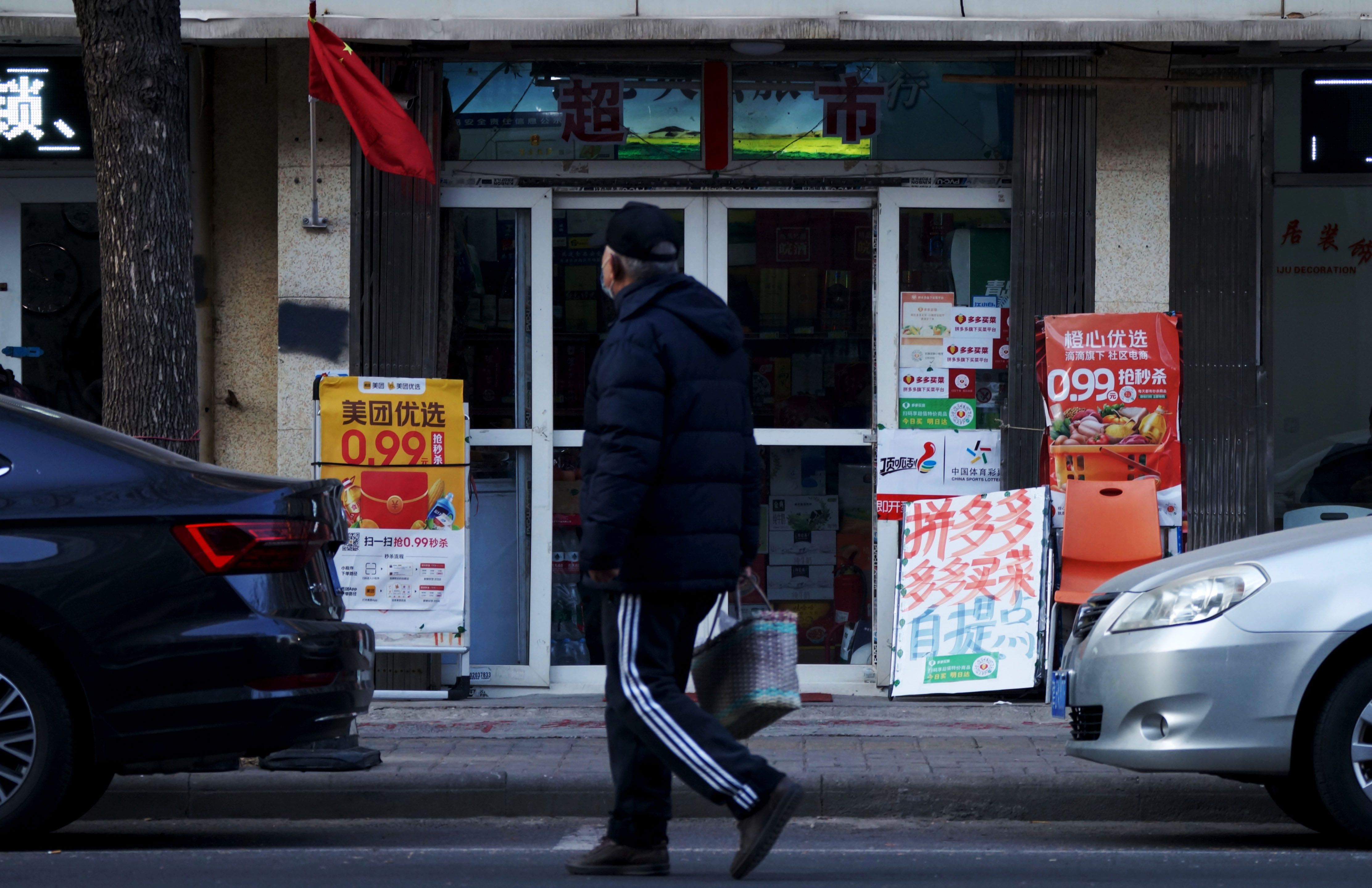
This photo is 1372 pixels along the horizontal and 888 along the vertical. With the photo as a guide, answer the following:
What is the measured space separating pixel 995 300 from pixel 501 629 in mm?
3188

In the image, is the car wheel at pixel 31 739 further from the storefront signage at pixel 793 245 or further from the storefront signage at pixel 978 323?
the storefront signage at pixel 978 323

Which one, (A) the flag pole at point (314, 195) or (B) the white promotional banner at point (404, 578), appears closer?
(B) the white promotional banner at point (404, 578)

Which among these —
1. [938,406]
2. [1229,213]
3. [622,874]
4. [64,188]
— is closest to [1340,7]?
[1229,213]

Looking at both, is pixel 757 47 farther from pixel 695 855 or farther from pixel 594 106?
pixel 695 855

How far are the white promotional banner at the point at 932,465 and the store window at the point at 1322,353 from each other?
5.12 feet

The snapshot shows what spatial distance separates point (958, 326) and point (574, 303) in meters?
2.05

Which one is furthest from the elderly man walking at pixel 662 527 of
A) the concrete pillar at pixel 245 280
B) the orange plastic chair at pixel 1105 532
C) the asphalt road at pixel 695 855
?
the concrete pillar at pixel 245 280

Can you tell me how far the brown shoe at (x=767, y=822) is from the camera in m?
4.33

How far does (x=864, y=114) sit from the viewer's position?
8664 millimetres

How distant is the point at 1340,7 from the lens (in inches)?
320

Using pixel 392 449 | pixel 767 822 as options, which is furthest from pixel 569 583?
pixel 767 822

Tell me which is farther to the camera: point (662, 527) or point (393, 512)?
point (393, 512)

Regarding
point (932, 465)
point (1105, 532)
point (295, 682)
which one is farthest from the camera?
point (932, 465)

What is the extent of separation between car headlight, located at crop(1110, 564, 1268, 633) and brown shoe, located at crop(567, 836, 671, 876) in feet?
5.76
